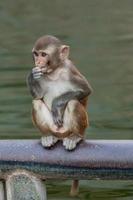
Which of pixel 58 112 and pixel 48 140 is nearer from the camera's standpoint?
pixel 48 140

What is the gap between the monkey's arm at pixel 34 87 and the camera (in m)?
3.08

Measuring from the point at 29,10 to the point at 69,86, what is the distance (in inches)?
502

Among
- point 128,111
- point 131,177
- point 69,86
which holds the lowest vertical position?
point 128,111

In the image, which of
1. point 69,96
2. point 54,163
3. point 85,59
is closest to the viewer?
point 54,163

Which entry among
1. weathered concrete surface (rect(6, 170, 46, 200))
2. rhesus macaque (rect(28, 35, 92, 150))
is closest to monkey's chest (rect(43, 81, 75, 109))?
rhesus macaque (rect(28, 35, 92, 150))

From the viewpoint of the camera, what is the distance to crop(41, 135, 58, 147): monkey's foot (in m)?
2.95

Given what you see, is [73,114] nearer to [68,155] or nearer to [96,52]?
[68,155]

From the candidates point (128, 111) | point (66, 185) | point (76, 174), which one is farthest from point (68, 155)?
point (128, 111)

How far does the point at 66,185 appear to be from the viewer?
21.6 ft

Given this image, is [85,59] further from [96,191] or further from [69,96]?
[69,96]

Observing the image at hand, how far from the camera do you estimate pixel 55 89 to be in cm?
307

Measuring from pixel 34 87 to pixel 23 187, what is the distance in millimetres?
302

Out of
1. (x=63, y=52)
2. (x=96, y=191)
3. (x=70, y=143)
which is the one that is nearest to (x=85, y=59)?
(x=96, y=191)

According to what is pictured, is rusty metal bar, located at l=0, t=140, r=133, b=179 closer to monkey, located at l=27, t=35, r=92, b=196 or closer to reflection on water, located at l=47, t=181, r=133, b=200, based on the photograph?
monkey, located at l=27, t=35, r=92, b=196
